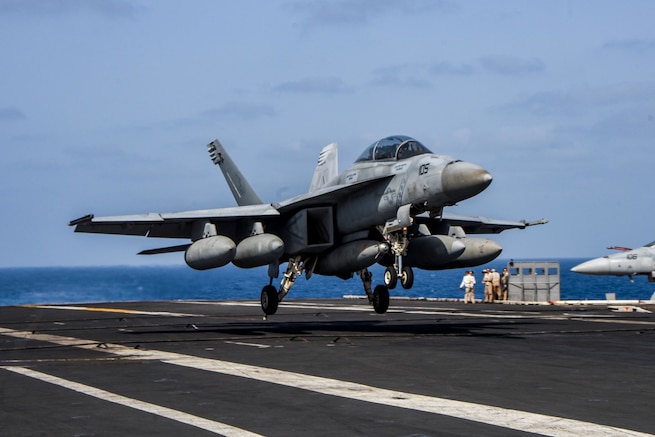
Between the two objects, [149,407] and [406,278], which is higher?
[406,278]

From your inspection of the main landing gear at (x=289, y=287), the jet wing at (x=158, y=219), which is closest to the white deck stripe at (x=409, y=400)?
the jet wing at (x=158, y=219)

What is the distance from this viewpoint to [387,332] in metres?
23.7

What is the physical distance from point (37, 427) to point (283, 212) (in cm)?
1619

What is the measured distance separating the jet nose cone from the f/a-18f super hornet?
0.07 ft

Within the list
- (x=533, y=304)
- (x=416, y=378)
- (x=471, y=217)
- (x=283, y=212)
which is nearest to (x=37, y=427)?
(x=416, y=378)

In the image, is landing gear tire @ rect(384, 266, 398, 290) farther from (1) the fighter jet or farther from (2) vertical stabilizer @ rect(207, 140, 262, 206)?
(1) the fighter jet

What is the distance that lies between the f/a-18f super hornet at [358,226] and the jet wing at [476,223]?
0.18 feet

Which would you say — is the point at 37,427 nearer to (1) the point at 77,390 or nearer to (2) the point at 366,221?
(1) the point at 77,390

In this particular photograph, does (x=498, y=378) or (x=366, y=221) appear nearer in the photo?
(x=498, y=378)

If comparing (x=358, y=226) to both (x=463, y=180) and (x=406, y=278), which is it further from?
(x=463, y=180)

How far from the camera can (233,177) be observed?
32.0 meters

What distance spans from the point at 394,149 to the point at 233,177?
10.6 metres

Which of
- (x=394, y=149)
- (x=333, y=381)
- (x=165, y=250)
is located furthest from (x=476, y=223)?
(x=333, y=381)

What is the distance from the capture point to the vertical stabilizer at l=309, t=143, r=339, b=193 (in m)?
28.0
